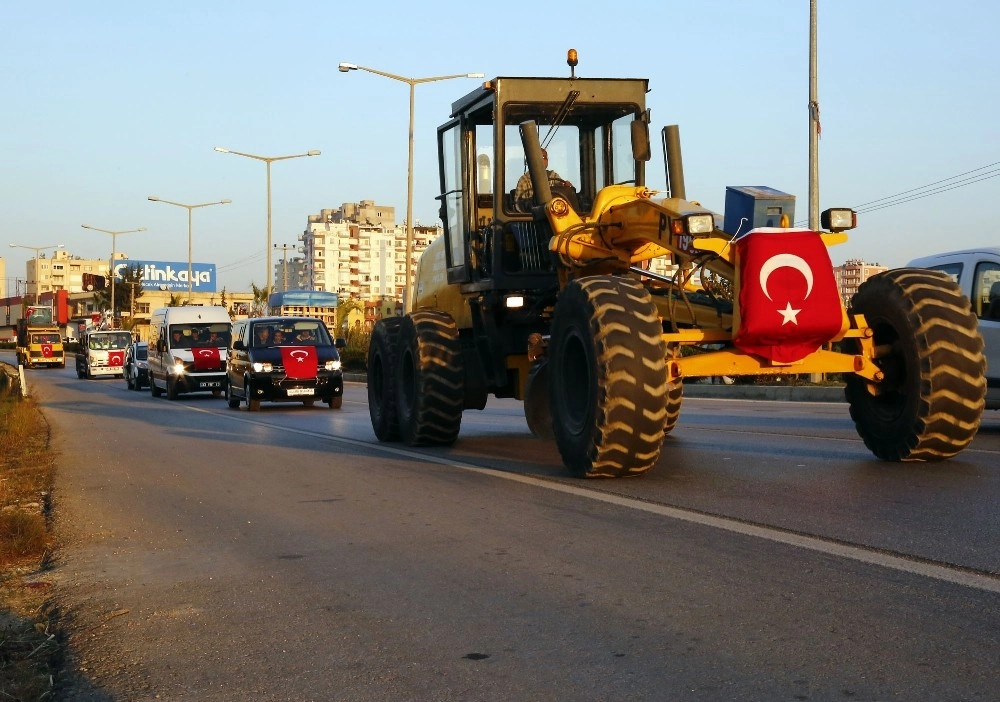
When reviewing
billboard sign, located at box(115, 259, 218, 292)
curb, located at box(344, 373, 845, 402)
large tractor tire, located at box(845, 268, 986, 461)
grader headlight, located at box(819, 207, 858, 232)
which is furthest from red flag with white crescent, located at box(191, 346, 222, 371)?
billboard sign, located at box(115, 259, 218, 292)

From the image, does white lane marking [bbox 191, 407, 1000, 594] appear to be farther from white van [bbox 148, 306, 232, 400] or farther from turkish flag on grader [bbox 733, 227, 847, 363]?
white van [bbox 148, 306, 232, 400]

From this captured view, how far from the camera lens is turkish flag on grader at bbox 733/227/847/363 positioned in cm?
941

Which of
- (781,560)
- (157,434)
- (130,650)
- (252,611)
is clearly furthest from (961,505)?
(157,434)

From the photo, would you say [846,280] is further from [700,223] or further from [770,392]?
[700,223]

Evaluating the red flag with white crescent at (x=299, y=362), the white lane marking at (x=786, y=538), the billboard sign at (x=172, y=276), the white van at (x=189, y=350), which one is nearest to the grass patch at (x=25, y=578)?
the white lane marking at (x=786, y=538)

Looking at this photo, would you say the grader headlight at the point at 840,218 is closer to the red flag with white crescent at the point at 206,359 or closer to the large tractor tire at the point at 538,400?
the large tractor tire at the point at 538,400

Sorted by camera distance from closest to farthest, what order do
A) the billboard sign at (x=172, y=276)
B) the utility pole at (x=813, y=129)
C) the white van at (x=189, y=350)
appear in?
the utility pole at (x=813, y=129) → the white van at (x=189, y=350) → the billboard sign at (x=172, y=276)

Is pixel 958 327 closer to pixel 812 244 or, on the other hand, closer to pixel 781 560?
pixel 812 244

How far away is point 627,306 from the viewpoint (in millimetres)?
9523

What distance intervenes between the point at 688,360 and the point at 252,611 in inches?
183

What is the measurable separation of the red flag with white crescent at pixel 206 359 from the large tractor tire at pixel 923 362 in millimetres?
24819

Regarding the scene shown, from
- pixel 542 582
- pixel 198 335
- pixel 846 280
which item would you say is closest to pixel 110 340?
pixel 198 335

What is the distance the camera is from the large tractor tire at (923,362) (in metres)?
9.71

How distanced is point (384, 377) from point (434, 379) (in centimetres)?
181
